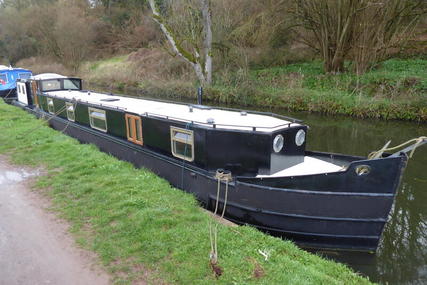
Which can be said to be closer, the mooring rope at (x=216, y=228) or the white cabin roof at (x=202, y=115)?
the mooring rope at (x=216, y=228)

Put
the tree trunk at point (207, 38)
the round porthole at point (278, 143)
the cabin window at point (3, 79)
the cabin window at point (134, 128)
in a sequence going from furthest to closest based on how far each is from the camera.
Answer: the cabin window at point (3, 79)
the tree trunk at point (207, 38)
the cabin window at point (134, 128)
the round porthole at point (278, 143)

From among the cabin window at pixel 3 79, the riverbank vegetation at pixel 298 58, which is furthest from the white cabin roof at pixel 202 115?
the cabin window at pixel 3 79

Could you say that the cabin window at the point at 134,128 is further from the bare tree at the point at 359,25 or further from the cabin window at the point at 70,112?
the bare tree at the point at 359,25

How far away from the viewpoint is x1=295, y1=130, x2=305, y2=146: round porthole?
571cm

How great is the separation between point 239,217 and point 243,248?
1.27m

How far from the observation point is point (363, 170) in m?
4.57

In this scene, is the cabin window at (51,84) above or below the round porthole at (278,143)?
above

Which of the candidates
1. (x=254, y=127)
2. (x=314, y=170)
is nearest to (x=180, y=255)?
(x=254, y=127)

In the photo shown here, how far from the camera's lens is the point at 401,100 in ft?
44.4

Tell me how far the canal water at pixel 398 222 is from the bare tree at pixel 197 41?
9.37 meters

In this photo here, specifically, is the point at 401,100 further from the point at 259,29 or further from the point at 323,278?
the point at 323,278

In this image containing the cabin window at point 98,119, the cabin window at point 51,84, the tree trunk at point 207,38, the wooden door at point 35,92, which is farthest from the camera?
the tree trunk at point 207,38

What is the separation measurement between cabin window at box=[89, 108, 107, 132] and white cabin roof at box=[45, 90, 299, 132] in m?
0.23

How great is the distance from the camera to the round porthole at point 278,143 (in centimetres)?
527
